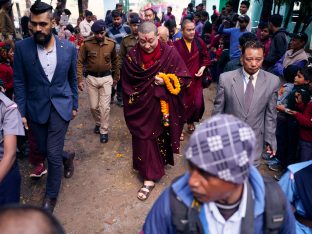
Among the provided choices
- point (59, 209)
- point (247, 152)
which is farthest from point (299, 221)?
point (59, 209)

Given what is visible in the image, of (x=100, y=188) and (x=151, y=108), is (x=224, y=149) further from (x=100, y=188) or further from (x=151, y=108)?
(x=100, y=188)

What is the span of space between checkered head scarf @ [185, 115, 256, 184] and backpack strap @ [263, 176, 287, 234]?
1.02 feet

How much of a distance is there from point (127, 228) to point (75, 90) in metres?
1.66

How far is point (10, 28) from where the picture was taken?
30.2 ft

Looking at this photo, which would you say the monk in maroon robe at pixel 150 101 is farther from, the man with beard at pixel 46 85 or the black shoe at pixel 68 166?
the black shoe at pixel 68 166

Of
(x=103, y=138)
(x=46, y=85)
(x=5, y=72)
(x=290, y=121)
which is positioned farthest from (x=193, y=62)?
(x=5, y=72)

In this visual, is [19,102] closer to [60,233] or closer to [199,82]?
[60,233]

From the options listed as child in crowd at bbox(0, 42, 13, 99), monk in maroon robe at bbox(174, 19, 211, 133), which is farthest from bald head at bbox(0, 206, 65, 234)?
monk in maroon robe at bbox(174, 19, 211, 133)

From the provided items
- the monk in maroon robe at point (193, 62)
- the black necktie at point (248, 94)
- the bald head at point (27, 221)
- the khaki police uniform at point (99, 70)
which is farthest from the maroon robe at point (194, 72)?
the bald head at point (27, 221)

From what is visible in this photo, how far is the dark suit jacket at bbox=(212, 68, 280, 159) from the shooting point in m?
3.25

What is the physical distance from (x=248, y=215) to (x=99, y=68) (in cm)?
419

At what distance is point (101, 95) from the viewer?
537 cm

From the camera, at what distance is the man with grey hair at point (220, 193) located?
1.28 m

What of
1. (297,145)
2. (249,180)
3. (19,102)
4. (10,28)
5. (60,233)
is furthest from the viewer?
(10,28)
